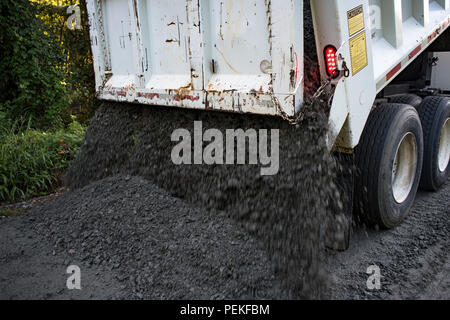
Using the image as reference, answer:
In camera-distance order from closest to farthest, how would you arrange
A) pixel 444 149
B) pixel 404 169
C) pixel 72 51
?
pixel 404 169 < pixel 444 149 < pixel 72 51

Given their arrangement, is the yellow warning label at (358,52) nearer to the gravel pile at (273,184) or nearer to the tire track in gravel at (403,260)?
the gravel pile at (273,184)

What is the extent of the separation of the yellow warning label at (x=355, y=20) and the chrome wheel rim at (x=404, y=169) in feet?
3.74

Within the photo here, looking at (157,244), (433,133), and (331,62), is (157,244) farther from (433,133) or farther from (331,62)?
(433,133)

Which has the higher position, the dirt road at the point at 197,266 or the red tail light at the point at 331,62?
the red tail light at the point at 331,62

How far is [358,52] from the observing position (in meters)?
2.52

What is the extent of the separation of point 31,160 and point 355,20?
3608 millimetres

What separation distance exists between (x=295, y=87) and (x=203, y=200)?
1.03 meters

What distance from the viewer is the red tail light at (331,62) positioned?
2.40 m

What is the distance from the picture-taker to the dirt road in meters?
2.29

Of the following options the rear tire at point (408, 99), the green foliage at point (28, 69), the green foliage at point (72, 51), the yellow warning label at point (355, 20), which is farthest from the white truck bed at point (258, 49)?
the green foliage at point (28, 69)

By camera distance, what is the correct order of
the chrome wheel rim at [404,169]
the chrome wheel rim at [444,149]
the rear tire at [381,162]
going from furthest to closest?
1. the chrome wheel rim at [444,149]
2. the chrome wheel rim at [404,169]
3. the rear tire at [381,162]

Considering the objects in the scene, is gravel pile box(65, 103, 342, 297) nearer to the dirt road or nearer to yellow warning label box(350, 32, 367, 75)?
the dirt road

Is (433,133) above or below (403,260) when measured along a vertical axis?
above

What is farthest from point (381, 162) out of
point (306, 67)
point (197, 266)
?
point (197, 266)
